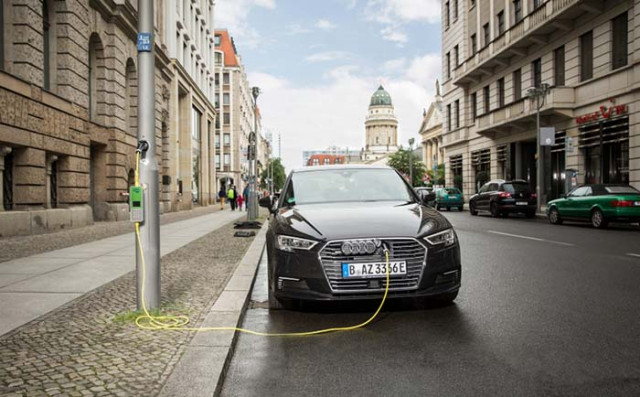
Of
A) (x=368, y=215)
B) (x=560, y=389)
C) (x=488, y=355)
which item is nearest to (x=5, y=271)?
(x=368, y=215)

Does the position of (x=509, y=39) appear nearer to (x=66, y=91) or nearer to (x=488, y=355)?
(x=66, y=91)

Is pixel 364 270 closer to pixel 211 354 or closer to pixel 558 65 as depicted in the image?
pixel 211 354

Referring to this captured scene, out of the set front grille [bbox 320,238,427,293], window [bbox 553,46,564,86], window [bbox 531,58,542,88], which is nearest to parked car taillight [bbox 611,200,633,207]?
front grille [bbox 320,238,427,293]

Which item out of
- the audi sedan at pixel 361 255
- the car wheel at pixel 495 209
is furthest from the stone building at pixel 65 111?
the car wheel at pixel 495 209

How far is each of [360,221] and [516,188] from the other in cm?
1867

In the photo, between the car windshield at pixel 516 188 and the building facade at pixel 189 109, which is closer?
the car windshield at pixel 516 188

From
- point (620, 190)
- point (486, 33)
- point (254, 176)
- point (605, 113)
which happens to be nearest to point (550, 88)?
point (605, 113)

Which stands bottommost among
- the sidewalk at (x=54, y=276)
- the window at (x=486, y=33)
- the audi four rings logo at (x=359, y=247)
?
the sidewalk at (x=54, y=276)

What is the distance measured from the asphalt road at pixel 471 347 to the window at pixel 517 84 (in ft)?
87.2

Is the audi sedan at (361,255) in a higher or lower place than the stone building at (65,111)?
lower

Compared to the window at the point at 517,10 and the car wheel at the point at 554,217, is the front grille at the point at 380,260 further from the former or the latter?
the window at the point at 517,10

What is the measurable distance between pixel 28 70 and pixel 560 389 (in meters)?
14.0

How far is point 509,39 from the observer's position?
30.4 m

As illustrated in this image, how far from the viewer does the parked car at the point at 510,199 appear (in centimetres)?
2173
